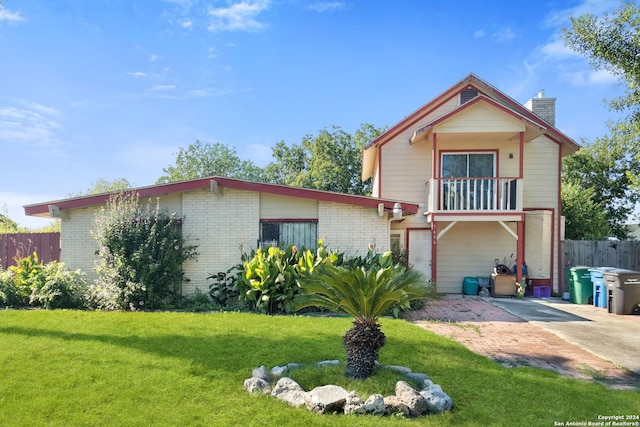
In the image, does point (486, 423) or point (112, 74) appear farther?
point (112, 74)

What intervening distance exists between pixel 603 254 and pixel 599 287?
3.27 meters

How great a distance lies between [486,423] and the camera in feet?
11.3

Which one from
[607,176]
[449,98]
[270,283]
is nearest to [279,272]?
[270,283]

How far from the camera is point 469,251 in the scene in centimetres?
1277

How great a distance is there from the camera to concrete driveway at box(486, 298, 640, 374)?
6059 mm

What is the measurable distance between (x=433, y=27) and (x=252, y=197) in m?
6.72

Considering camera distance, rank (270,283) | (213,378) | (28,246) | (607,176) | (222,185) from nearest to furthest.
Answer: (213,378)
(270,283)
(222,185)
(28,246)
(607,176)

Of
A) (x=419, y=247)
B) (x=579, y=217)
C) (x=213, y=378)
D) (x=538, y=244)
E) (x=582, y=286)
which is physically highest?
(x=579, y=217)

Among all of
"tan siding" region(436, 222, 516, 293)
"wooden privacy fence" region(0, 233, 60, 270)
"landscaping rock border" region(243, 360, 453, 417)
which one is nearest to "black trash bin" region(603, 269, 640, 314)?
"tan siding" region(436, 222, 516, 293)

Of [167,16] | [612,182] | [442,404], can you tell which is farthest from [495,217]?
[612,182]

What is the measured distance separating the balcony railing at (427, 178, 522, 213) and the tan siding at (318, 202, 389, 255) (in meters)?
2.85

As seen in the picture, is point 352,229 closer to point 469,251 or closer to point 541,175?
point 469,251

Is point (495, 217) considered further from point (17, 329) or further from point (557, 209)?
point (17, 329)

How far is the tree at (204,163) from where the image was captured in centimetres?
3553
